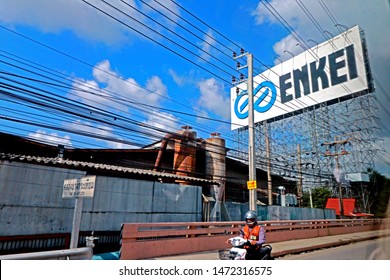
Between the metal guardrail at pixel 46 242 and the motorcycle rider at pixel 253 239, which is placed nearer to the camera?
the motorcycle rider at pixel 253 239

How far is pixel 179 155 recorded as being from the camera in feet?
54.5

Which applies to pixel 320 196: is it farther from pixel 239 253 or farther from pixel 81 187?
pixel 81 187

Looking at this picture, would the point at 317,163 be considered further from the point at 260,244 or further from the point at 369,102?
the point at 260,244

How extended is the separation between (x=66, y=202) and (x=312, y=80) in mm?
25226

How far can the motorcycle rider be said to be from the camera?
443 cm

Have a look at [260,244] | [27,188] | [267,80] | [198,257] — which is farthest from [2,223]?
[267,80]

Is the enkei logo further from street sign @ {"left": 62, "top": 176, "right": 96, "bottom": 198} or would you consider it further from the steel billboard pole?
street sign @ {"left": 62, "top": 176, "right": 96, "bottom": 198}

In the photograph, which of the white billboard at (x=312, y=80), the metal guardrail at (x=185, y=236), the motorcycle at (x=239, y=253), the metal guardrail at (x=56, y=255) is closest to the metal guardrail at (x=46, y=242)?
the metal guardrail at (x=185, y=236)

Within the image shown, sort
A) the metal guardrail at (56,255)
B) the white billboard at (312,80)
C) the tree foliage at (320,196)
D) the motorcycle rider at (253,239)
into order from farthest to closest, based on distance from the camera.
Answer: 1. the tree foliage at (320,196)
2. the white billboard at (312,80)
3. the motorcycle rider at (253,239)
4. the metal guardrail at (56,255)

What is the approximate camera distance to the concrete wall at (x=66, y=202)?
7555 millimetres

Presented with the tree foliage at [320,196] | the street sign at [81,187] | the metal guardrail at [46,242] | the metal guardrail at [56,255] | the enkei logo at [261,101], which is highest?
the enkei logo at [261,101]

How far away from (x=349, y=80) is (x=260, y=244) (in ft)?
73.8

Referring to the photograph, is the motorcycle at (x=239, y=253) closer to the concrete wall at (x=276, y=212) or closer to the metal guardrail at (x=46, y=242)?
the metal guardrail at (x=46, y=242)

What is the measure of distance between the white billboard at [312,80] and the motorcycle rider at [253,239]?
618 inches
